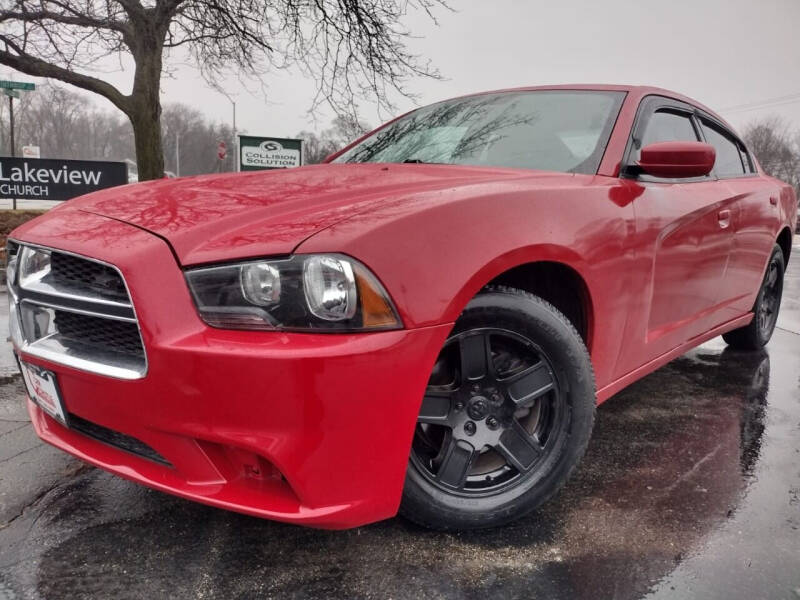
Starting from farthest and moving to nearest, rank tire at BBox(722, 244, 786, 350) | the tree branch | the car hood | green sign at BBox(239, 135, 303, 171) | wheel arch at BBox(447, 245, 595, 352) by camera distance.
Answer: green sign at BBox(239, 135, 303, 171) → the tree branch → tire at BBox(722, 244, 786, 350) → wheel arch at BBox(447, 245, 595, 352) → the car hood

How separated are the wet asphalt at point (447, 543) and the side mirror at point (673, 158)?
115 centimetres

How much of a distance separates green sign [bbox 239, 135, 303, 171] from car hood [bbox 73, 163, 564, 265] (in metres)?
9.83

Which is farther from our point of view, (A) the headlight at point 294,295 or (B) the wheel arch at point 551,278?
(B) the wheel arch at point 551,278

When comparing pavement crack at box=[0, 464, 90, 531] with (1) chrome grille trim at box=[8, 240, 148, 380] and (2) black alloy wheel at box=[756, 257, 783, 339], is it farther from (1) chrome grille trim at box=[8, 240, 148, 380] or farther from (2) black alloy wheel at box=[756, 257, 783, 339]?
(2) black alloy wheel at box=[756, 257, 783, 339]

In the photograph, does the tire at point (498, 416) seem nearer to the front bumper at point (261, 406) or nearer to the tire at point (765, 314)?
the front bumper at point (261, 406)

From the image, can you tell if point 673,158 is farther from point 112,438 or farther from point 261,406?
point 112,438

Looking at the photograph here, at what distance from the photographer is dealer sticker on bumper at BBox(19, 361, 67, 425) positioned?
1.74 metres

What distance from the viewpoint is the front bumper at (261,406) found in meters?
1.44

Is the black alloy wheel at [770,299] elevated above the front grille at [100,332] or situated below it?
below

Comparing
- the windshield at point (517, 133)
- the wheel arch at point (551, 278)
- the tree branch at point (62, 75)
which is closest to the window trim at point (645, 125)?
the windshield at point (517, 133)

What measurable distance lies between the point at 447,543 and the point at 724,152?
9.50 feet

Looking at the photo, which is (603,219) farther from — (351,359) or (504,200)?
(351,359)

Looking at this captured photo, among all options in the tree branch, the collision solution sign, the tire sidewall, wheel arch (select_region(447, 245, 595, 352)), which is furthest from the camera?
the tree branch

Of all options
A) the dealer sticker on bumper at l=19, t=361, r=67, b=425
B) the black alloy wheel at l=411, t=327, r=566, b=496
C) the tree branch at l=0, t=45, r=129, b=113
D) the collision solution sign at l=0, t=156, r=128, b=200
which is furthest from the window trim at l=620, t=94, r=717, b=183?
the tree branch at l=0, t=45, r=129, b=113
